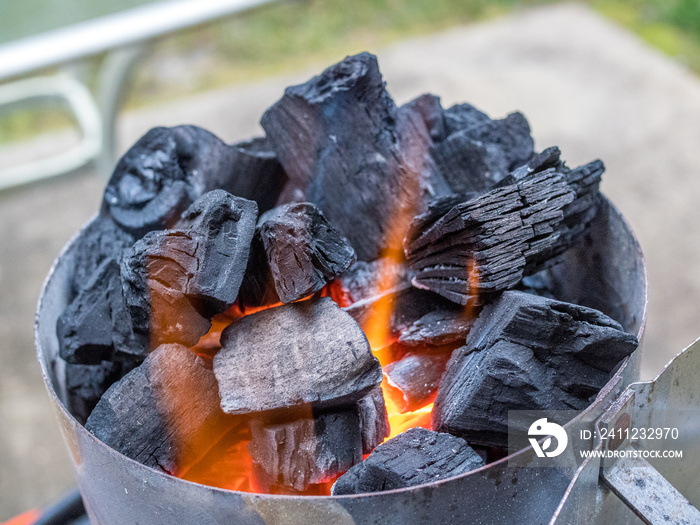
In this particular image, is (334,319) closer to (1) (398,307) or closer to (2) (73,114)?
(1) (398,307)

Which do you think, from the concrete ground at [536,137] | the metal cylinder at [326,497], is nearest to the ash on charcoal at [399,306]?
the metal cylinder at [326,497]

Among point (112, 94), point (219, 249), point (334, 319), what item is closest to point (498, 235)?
point (334, 319)

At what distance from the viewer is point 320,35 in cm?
466

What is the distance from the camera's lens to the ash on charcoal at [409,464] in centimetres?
Result: 89

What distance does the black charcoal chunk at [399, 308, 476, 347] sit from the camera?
112cm

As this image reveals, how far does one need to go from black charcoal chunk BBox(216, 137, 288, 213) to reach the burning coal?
6 centimetres

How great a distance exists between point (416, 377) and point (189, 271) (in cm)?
42

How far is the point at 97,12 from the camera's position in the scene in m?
2.49

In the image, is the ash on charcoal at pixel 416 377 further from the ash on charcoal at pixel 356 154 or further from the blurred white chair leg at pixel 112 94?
the blurred white chair leg at pixel 112 94

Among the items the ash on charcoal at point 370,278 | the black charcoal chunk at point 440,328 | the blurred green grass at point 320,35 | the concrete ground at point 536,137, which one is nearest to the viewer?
the black charcoal chunk at point 440,328

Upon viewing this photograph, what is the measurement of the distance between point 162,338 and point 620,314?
829mm

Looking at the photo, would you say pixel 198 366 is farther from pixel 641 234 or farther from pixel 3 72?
pixel 641 234

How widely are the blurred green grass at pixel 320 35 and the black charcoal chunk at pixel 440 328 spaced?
3.38 meters

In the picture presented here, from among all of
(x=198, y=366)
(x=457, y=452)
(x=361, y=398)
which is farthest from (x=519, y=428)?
(x=198, y=366)
